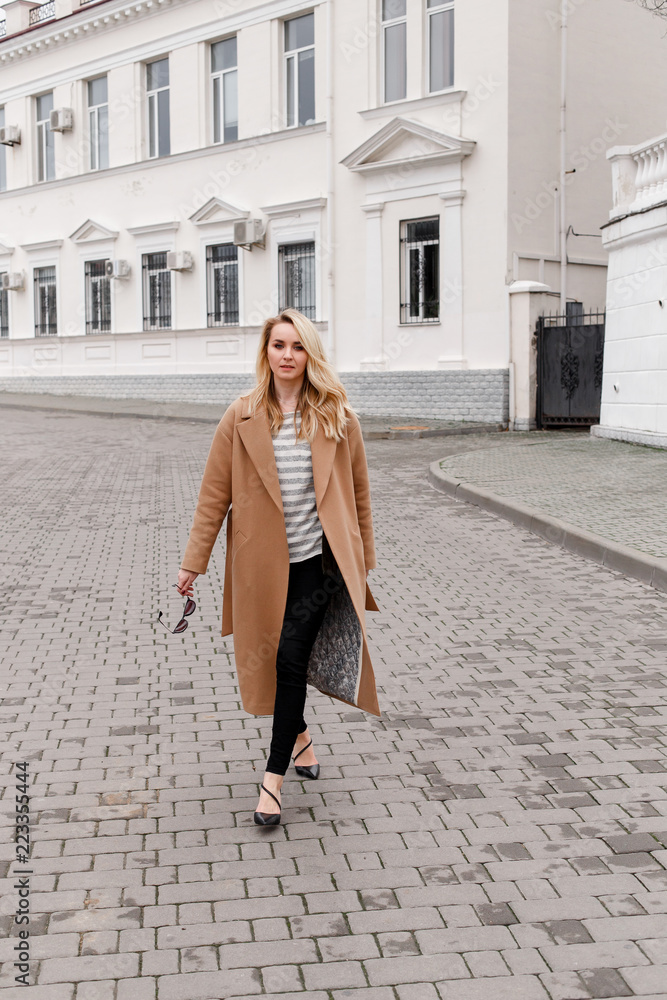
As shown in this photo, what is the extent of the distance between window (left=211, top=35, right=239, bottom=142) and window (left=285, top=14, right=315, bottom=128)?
162 cm

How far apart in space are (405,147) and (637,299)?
768cm

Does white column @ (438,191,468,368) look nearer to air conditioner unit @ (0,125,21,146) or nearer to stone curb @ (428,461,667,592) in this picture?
stone curb @ (428,461,667,592)

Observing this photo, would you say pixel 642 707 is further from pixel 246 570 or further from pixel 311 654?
pixel 246 570

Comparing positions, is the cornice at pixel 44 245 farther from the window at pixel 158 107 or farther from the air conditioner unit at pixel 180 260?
the air conditioner unit at pixel 180 260

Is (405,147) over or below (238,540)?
over

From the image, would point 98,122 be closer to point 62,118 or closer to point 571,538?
point 62,118

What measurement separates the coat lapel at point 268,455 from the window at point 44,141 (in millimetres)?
30136

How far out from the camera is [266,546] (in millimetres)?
4078

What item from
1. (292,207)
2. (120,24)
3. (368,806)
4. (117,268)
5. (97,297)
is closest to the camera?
(368,806)

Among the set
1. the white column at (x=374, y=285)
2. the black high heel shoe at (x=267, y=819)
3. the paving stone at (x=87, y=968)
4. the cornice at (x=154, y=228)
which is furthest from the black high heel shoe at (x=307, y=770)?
the cornice at (x=154, y=228)

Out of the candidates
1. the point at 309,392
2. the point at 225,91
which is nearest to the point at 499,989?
the point at 309,392

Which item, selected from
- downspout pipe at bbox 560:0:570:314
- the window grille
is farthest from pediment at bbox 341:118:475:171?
the window grille

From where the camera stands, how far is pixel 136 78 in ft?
94.6

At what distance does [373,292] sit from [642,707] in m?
19.4
